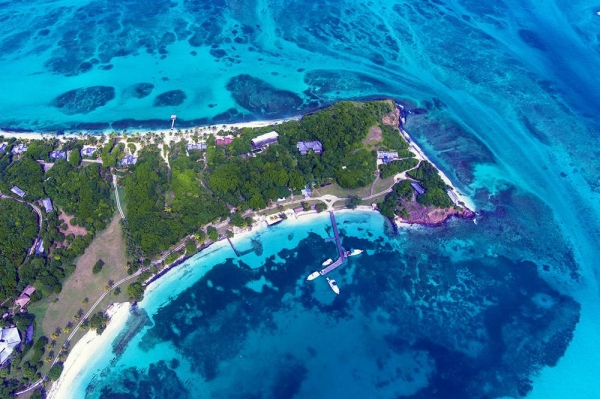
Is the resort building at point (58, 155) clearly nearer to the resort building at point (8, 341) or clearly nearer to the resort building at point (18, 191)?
the resort building at point (18, 191)

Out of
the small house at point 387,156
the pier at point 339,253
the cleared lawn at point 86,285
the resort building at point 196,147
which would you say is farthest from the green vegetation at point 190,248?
the small house at point 387,156

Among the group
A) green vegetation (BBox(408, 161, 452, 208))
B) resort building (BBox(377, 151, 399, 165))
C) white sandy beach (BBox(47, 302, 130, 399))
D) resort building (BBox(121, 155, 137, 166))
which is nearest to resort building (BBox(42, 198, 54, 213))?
resort building (BBox(121, 155, 137, 166))

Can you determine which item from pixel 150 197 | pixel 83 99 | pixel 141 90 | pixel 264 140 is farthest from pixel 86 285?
pixel 141 90

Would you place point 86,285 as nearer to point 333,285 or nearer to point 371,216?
point 333,285

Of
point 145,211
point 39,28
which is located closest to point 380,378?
point 145,211

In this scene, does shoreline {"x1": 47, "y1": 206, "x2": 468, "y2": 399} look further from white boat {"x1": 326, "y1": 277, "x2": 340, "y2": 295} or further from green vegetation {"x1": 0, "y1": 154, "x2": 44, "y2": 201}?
green vegetation {"x1": 0, "y1": 154, "x2": 44, "y2": 201}

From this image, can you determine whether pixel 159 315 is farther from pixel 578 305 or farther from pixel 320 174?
pixel 578 305

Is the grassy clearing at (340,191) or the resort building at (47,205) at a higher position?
the grassy clearing at (340,191)
